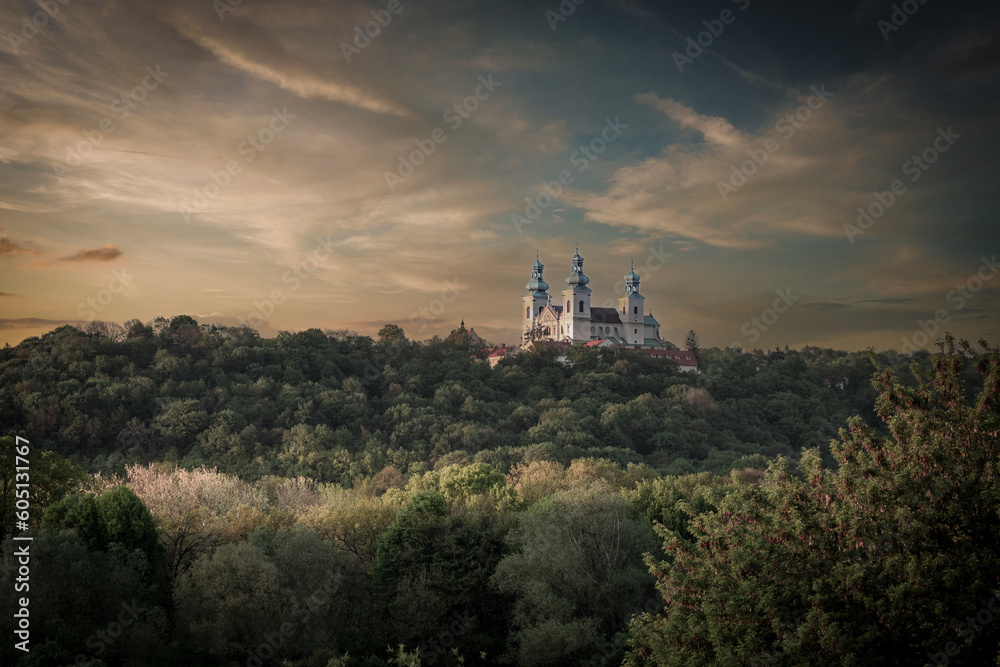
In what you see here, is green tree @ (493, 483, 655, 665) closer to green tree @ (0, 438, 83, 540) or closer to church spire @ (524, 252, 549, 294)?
green tree @ (0, 438, 83, 540)

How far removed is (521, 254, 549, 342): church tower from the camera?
14888 centimetres

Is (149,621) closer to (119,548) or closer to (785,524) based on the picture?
(119,548)

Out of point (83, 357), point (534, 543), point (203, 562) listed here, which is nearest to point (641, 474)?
point (534, 543)

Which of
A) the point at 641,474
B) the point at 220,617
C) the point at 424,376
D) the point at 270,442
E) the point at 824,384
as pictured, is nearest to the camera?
the point at 220,617

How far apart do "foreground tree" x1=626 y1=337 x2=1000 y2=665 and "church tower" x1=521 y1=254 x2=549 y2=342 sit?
5038 inches

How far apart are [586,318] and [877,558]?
397ft

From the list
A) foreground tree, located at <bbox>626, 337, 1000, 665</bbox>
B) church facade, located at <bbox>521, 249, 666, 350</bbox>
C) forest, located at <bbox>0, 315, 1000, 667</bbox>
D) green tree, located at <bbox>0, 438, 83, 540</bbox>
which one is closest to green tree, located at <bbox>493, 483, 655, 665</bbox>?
forest, located at <bbox>0, 315, 1000, 667</bbox>

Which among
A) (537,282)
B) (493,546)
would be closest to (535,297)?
(537,282)

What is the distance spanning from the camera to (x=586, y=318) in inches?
5458

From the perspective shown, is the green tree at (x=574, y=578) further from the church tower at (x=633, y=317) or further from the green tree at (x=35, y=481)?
the church tower at (x=633, y=317)

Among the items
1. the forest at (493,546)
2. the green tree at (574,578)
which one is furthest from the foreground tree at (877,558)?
the green tree at (574,578)

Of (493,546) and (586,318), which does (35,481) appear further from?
(586,318)

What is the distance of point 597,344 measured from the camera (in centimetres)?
11644

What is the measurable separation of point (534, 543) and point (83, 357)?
221ft
